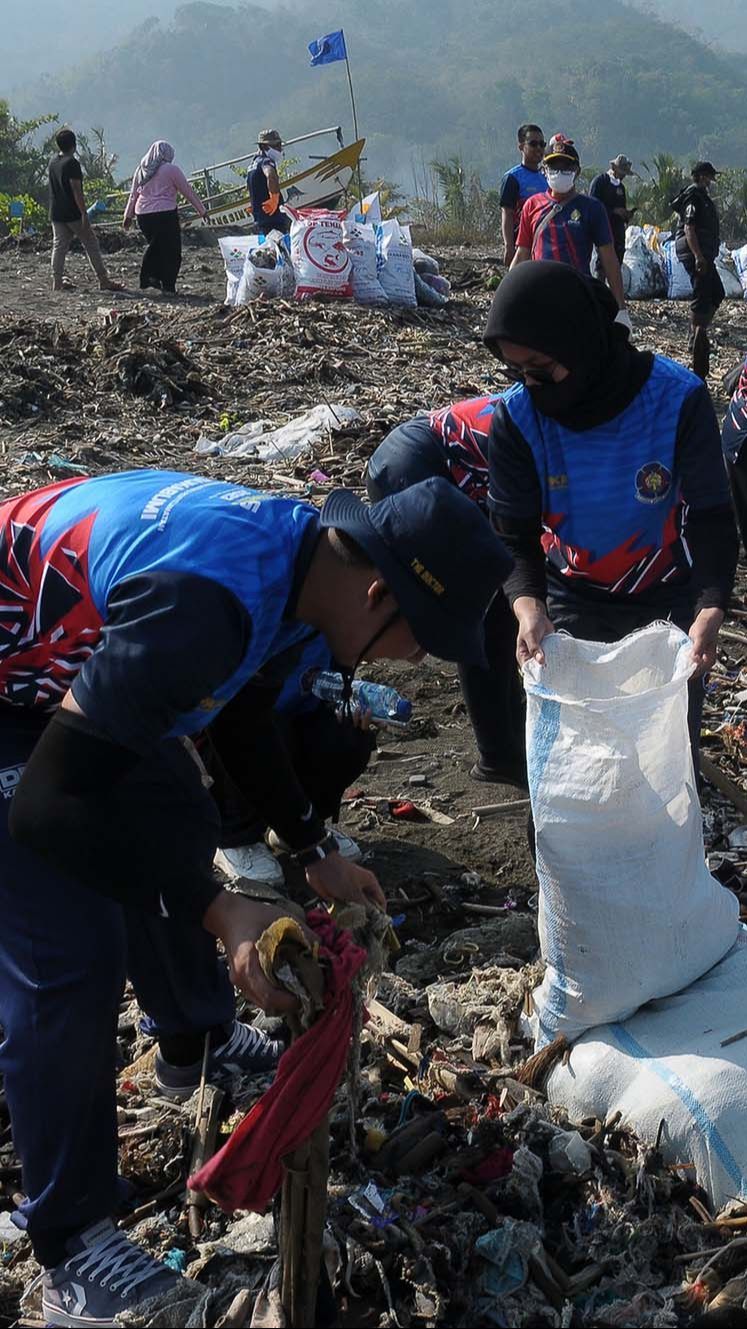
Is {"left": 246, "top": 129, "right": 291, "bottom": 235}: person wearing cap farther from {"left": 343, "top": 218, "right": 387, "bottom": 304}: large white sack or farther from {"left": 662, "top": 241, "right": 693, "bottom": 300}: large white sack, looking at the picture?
{"left": 662, "top": 241, "right": 693, "bottom": 300}: large white sack

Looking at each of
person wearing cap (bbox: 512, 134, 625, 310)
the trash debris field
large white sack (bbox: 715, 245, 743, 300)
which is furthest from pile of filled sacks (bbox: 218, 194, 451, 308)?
the trash debris field

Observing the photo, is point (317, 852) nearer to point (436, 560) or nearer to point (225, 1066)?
point (225, 1066)

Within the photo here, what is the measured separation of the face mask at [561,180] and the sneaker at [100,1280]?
298 inches

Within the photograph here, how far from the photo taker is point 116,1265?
6.95 feet

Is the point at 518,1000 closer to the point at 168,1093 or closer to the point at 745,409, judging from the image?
the point at 168,1093

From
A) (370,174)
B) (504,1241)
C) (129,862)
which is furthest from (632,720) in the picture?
(370,174)

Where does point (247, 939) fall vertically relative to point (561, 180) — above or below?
below

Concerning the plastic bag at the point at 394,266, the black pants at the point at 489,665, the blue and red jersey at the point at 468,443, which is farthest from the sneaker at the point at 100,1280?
the plastic bag at the point at 394,266

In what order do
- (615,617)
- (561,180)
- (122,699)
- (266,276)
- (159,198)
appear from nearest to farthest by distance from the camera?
(122,699) → (615,617) → (561,180) → (266,276) → (159,198)

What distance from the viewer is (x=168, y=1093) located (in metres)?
2.76

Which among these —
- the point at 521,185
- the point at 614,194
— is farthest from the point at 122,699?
the point at 614,194

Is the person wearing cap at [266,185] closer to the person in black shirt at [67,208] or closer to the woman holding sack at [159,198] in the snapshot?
the woman holding sack at [159,198]

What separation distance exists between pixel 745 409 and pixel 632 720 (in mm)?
2253

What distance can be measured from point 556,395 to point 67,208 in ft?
36.6
